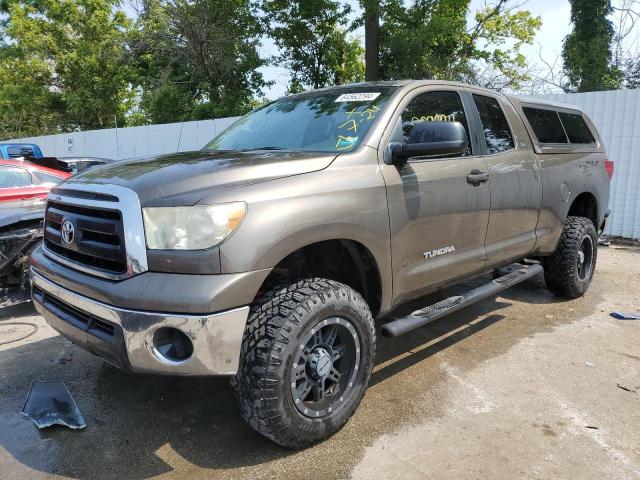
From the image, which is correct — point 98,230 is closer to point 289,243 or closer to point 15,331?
Result: point 289,243

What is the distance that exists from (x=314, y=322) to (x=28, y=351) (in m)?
2.79

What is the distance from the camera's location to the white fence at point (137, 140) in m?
13.6

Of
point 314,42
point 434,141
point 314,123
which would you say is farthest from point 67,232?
point 314,42

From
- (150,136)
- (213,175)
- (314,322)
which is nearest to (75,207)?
(213,175)

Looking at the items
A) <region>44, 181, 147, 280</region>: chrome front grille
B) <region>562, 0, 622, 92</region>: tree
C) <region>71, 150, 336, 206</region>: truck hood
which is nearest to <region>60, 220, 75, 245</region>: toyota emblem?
<region>44, 181, 147, 280</region>: chrome front grille

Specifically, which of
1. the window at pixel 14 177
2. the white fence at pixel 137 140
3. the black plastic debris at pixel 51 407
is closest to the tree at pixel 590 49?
the white fence at pixel 137 140

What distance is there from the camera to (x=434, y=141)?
9.61ft

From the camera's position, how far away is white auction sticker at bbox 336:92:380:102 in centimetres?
337

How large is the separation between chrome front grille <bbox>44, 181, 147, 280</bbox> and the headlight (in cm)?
6

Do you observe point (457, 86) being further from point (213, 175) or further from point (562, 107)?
point (213, 175)

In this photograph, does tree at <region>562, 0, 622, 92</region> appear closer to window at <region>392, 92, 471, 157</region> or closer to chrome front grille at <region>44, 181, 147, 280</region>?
window at <region>392, 92, 471, 157</region>

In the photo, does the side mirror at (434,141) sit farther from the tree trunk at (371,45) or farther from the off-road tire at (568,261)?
the tree trunk at (371,45)

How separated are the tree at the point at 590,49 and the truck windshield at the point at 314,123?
22568 millimetres

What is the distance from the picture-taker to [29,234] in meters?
4.93
